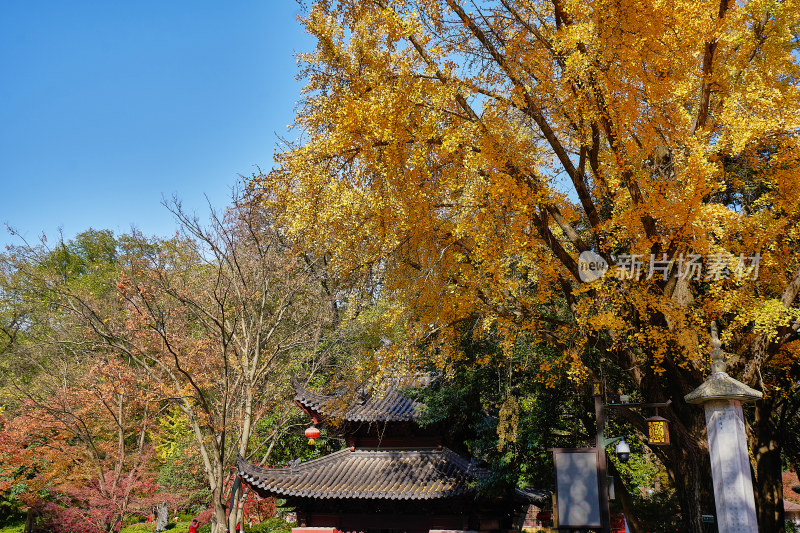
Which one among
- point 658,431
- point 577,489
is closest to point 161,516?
point 577,489

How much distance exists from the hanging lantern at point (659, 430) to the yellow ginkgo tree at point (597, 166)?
2.76ft

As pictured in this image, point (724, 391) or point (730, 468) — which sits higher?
point (724, 391)

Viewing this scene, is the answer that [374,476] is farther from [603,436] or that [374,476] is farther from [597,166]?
[597,166]

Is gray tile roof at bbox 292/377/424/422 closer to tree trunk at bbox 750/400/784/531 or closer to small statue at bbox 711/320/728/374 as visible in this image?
tree trunk at bbox 750/400/784/531

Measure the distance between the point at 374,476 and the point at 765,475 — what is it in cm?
727

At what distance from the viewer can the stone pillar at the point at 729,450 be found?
6125mm

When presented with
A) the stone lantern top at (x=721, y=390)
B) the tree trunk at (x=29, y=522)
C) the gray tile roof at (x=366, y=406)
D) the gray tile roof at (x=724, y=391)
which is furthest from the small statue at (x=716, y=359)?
the tree trunk at (x=29, y=522)

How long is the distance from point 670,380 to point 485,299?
126 inches

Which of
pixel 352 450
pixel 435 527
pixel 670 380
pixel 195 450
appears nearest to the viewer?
pixel 670 380

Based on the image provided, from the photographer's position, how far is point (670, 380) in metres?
8.64

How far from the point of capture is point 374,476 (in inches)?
461

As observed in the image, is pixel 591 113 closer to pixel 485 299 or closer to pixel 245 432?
pixel 485 299

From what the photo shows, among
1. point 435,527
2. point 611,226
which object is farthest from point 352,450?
point 611,226

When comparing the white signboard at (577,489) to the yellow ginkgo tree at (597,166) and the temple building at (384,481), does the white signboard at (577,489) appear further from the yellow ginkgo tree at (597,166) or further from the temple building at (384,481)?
the temple building at (384,481)
